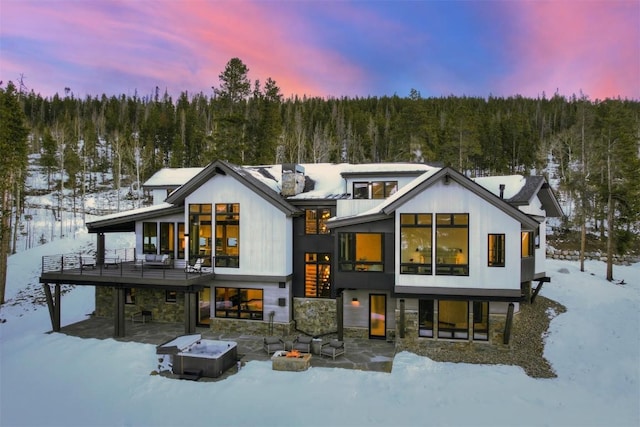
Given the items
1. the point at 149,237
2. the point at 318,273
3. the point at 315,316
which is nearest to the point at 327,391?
the point at 315,316

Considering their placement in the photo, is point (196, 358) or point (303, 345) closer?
point (196, 358)

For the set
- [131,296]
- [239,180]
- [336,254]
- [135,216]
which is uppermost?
[239,180]

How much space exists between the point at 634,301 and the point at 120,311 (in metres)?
25.8

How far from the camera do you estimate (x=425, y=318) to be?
15.3 metres

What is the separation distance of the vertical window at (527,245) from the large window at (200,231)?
553 inches

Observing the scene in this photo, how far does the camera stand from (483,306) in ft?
49.4

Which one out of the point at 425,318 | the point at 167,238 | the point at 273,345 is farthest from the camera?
the point at 167,238

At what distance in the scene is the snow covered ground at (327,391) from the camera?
10.1 m

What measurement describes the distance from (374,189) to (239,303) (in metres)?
8.56

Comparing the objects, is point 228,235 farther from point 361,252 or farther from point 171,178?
point 171,178

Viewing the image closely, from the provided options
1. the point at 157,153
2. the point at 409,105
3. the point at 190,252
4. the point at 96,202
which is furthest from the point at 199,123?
the point at 190,252

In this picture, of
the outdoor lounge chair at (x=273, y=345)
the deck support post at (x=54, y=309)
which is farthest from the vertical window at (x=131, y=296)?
the outdoor lounge chair at (x=273, y=345)

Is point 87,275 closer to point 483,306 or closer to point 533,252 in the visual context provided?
point 483,306

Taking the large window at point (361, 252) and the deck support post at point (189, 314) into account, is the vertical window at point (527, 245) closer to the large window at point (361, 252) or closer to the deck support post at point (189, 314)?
the large window at point (361, 252)
